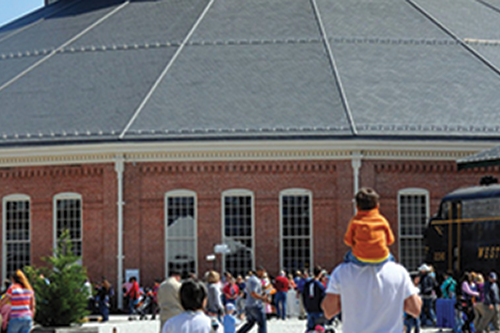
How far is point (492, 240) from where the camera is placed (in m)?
29.0

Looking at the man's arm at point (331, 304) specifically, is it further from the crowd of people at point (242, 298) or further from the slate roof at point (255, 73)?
the slate roof at point (255, 73)

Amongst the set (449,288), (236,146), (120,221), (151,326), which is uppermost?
(236,146)

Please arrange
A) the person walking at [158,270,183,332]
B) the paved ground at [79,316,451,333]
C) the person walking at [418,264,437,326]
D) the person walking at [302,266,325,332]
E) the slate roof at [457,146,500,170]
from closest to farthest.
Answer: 1. the person walking at [158,270,183,332]
2. the person walking at [302,266,325,332]
3. the paved ground at [79,316,451,333]
4. the person walking at [418,264,437,326]
5. the slate roof at [457,146,500,170]

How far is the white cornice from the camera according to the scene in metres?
38.4

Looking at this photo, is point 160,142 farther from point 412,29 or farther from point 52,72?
point 412,29

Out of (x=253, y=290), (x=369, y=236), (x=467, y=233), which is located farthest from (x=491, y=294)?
(x=369, y=236)

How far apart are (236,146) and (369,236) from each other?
3020 centimetres

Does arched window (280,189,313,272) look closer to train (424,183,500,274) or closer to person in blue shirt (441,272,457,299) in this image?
train (424,183,500,274)

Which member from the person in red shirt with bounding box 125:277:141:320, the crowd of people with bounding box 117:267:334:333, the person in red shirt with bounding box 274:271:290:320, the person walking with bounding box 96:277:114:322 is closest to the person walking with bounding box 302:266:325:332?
the crowd of people with bounding box 117:267:334:333

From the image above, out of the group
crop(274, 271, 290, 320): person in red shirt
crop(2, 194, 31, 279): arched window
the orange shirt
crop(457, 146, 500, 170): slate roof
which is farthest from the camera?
crop(2, 194, 31, 279): arched window

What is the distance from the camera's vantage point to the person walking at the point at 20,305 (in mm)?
18281

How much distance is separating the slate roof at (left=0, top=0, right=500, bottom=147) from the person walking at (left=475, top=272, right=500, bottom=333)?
13.3 m

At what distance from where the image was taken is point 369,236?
832cm

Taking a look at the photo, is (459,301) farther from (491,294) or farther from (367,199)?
(367,199)
